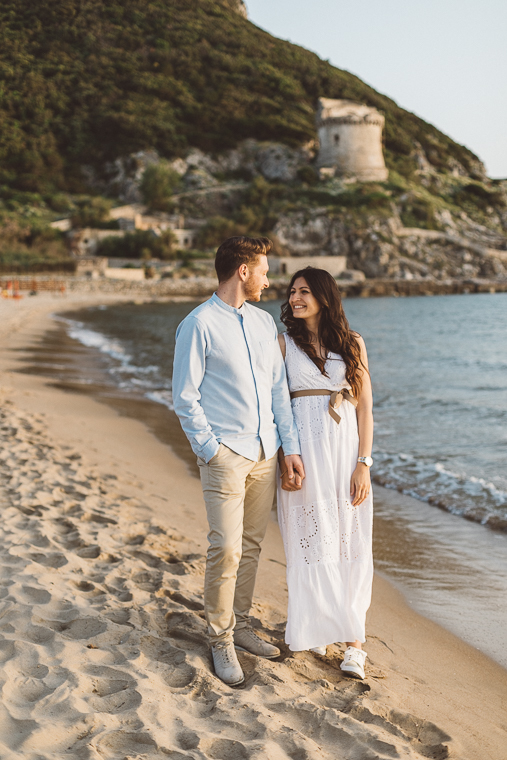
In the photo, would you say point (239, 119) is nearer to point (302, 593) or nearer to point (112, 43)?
point (112, 43)

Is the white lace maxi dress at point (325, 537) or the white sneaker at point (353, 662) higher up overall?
the white lace maxi dress at point (325, 537)

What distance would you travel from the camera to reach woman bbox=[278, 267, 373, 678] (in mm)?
2582

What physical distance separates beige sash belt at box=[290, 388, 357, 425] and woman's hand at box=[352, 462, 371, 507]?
0.23 m

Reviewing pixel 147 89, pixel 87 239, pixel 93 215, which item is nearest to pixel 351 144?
pixel 147 89

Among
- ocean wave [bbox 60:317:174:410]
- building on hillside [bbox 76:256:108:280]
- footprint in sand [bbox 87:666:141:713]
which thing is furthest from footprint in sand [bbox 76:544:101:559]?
building on hillside [bbox 76:256:108:280]

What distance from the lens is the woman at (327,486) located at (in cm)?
258

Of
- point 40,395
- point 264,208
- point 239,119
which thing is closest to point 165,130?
point 239,119

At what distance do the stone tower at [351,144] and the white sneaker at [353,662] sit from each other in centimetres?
6819

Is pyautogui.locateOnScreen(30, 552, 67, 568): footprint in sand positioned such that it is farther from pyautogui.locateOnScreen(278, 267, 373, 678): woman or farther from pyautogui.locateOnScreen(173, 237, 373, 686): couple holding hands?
pyautogui.locateOnScreen(278, 267, 373, 678): woman

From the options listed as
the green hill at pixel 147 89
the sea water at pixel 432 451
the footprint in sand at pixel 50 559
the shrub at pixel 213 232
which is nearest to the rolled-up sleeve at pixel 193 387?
the footprint in sand at pixel 50 559

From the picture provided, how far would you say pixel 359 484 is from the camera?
2611 millimetres

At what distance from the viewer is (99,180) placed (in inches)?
2682

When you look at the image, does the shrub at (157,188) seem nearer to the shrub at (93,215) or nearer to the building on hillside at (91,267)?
the shrub at (93,215)

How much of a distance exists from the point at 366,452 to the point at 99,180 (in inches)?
2817
